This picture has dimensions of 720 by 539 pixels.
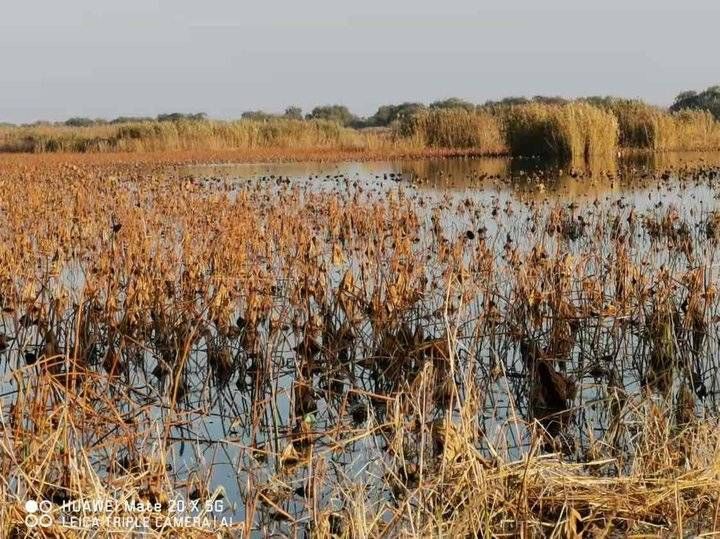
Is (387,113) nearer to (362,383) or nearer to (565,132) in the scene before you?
(565,132)

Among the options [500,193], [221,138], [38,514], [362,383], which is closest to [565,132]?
[500,193]

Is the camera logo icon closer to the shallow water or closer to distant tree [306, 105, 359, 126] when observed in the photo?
the shallow water

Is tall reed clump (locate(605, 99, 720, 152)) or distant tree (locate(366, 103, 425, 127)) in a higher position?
distant tree (locate(366, 103, 425, 127))

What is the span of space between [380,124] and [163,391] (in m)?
60.8

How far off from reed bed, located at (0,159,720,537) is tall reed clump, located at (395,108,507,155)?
20243mm

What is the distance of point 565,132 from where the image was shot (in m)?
24.6

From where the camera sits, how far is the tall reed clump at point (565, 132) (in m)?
24.3

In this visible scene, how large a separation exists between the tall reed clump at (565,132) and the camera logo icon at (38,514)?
21624 millimetres

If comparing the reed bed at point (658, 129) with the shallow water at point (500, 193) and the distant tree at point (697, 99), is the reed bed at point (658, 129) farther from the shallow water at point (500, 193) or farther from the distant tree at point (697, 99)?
the distant tree at point (697, 99)

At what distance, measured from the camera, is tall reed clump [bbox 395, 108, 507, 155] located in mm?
30500

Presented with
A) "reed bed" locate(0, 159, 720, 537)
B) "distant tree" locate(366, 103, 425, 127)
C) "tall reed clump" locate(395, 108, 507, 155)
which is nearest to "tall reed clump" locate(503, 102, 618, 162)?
"tall reed clump" locate(395, 108, 507, 155)

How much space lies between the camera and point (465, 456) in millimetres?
3793

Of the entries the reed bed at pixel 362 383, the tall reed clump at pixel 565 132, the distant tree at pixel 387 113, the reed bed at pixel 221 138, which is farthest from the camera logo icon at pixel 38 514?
the distant tree at pixel 387 113

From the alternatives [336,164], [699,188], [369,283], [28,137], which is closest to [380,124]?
[28,137]
